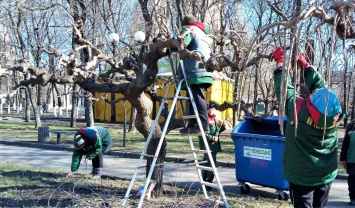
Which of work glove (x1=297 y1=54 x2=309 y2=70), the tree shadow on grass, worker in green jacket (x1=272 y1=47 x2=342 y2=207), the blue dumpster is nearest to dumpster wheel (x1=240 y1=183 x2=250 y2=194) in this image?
the blue dumpster

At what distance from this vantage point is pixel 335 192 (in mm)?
8656

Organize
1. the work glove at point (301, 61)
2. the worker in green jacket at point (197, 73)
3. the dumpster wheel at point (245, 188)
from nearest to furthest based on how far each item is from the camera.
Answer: the work glove at point (301, 61), the worker in green jacket at point (197, 73), the dumpster wheel at point (245, 188)

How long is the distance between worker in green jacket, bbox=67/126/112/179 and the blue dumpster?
2730 millimetres

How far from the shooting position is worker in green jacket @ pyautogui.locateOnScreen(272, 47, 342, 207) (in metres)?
3.72

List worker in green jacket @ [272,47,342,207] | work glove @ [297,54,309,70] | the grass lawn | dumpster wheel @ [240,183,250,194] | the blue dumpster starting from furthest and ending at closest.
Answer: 1. dumpster wheel @ [240,183,250,194]
2. the blue dumpster
3. the grass lawn
4. worker in green jacket @ [272,47,342,207]
5. work glove @ [297,54,309,70]

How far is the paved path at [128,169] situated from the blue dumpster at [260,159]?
456mm

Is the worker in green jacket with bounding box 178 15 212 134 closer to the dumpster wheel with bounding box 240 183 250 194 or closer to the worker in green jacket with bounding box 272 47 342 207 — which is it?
the worker in green jacket with bounding box 272 47 342 207

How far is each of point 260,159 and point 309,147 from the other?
4.03 meters

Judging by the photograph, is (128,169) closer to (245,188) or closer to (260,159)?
(245,188)

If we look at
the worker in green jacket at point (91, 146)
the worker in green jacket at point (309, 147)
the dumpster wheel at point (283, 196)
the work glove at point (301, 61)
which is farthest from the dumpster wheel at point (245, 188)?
the work glove at point (301, 61)

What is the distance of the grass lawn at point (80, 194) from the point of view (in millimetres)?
6402

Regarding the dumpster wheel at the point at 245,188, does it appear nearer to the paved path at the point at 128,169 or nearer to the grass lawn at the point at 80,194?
the paved path at the point at 128,169

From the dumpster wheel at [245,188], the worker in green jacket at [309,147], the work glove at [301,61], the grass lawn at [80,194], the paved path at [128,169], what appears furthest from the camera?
the paved path at [128,169]

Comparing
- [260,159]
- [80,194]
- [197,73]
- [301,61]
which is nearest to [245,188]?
[260,159]
